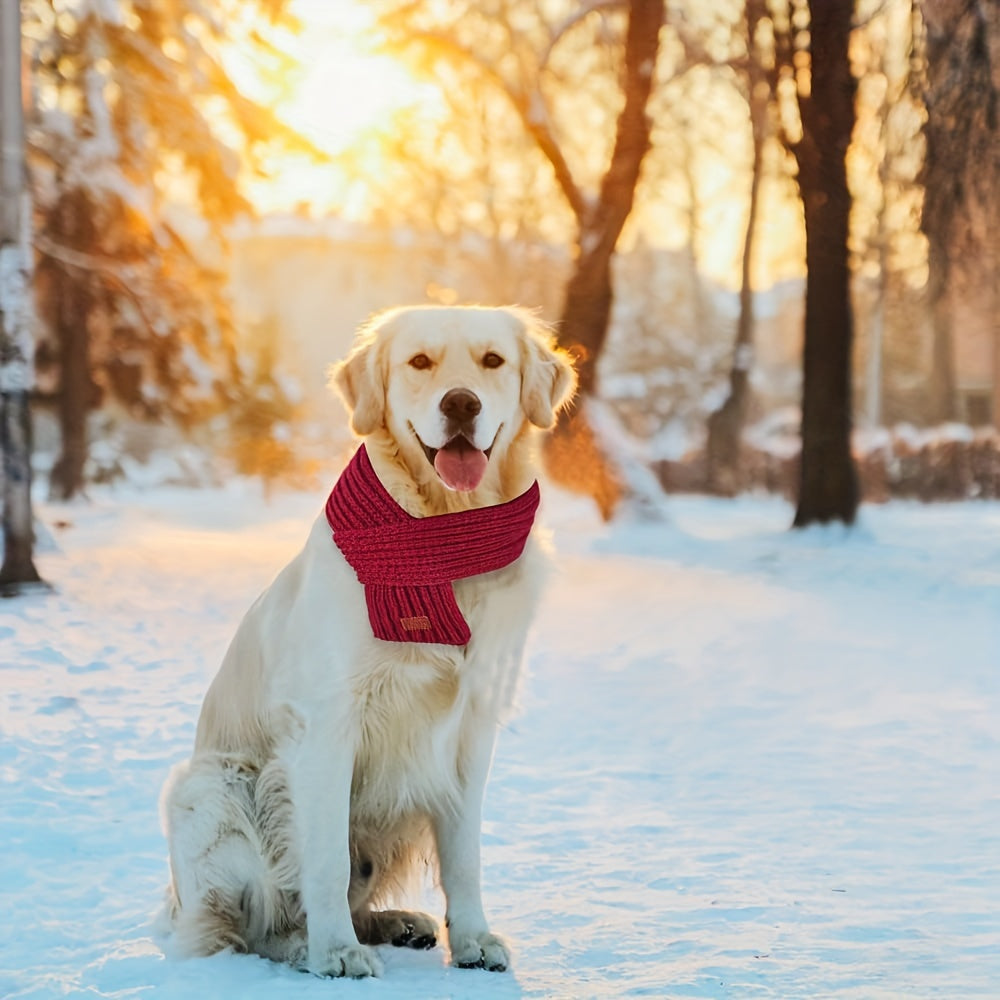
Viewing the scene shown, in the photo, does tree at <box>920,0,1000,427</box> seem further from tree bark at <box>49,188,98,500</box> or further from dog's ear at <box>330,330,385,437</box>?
dog's ear at <box>330,330,385,437</box>

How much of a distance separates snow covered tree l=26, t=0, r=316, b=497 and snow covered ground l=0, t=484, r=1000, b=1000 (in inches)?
182

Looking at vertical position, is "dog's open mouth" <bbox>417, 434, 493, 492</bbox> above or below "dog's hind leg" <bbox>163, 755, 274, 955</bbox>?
above

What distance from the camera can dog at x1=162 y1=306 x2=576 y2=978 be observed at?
126 inches

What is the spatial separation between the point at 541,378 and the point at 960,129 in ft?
33.5

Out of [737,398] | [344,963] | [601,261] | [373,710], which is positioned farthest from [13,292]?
[737,398]

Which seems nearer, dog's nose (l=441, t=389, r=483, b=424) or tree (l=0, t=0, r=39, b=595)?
dog's nose (l=441, t=389, r=483, b=424)

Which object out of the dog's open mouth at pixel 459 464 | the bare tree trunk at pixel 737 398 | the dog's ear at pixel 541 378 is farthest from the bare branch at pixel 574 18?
the dog's open mouth at pixel 459 464

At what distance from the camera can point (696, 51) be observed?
1736cm

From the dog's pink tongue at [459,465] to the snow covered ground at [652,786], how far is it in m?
0.47

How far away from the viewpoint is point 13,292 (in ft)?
30.1

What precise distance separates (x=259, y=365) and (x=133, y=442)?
36.3 feet

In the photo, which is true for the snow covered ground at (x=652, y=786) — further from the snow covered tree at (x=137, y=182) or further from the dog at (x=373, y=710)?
the snow covered tree at (x=137, y=182)

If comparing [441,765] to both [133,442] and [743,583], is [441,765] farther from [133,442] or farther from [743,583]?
[133,442]

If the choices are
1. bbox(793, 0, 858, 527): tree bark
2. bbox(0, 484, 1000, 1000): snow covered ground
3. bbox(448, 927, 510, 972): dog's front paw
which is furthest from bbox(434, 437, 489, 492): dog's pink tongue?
bbox(793, 0, 858, 527): tree bark
